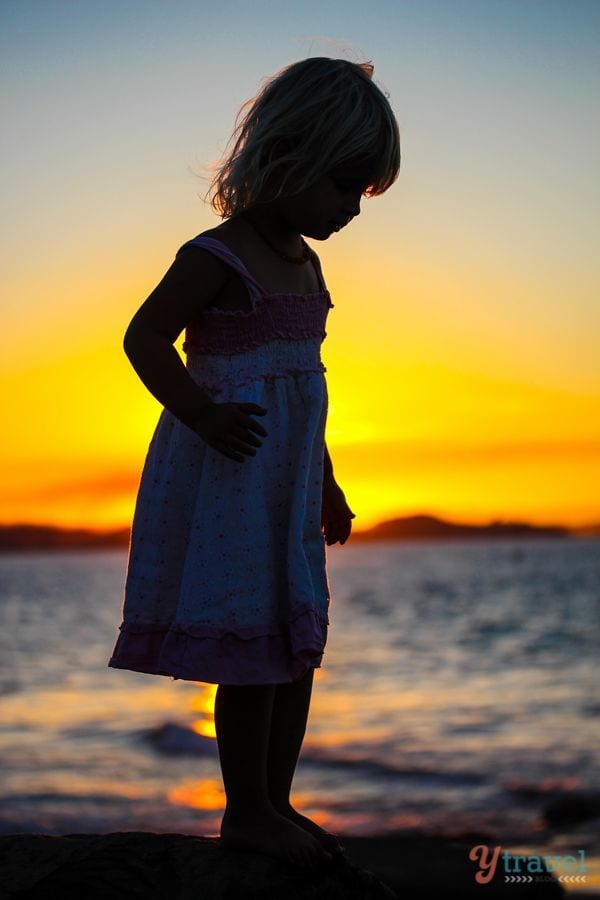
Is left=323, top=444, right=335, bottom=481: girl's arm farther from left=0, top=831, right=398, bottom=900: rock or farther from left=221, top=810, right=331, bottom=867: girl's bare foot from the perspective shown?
left=0, top=831, right=398, bottom=900: rock

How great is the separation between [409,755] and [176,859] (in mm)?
10231

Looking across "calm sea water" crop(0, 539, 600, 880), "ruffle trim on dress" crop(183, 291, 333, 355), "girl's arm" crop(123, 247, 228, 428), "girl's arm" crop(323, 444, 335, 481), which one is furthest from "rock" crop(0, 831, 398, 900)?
"calm sea water" crop(0, 539, 600, 880)

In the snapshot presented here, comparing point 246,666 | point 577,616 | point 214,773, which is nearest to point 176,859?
point 246,666

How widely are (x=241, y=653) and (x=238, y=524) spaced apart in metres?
0.35

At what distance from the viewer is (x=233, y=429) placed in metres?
2.99

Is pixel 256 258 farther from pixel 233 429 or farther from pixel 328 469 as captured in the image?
pixel 328 469

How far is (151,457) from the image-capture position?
3.36m

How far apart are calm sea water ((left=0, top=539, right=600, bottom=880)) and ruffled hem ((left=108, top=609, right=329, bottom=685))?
690 cm

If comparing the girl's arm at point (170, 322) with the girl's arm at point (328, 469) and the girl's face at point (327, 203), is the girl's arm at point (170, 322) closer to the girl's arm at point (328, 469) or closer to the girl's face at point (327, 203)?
the girl's face at point (327, 203)

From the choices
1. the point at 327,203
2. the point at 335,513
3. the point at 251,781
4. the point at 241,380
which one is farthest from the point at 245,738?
the point at 327,203

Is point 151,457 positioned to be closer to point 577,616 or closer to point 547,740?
point 547,740
